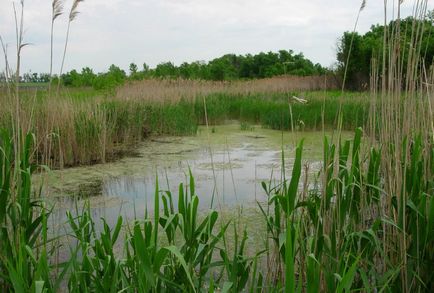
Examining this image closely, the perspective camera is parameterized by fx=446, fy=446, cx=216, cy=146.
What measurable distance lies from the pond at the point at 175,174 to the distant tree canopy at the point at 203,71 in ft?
6.21

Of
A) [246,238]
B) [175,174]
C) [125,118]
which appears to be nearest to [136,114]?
[125,118]

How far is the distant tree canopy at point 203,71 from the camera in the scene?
10.5 m

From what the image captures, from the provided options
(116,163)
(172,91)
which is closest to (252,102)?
(172,91)

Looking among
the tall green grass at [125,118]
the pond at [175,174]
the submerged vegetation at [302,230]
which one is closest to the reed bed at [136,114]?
the tall green grass at [125,118]

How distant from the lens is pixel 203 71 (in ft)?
51.0

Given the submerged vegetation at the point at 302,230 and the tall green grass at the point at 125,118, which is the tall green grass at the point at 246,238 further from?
the tall green grass at the point at 125,118

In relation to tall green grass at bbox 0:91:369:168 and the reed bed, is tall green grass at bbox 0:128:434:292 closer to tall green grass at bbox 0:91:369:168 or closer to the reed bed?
the reed bed

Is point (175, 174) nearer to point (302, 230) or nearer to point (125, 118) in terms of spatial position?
point (125, 118)

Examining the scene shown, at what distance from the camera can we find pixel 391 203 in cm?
155

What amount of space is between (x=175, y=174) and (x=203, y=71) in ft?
38.9

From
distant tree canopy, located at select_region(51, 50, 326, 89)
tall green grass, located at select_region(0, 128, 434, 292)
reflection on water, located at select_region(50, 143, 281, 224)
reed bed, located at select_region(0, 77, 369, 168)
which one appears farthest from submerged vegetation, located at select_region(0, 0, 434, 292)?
distant tree canopy, located at select_region(51, 50, 326, 89)

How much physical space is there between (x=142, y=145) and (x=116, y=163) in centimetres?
112

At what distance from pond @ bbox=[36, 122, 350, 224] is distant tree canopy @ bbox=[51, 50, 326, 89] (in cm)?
189

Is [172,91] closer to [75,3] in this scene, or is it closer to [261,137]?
[261,137]
